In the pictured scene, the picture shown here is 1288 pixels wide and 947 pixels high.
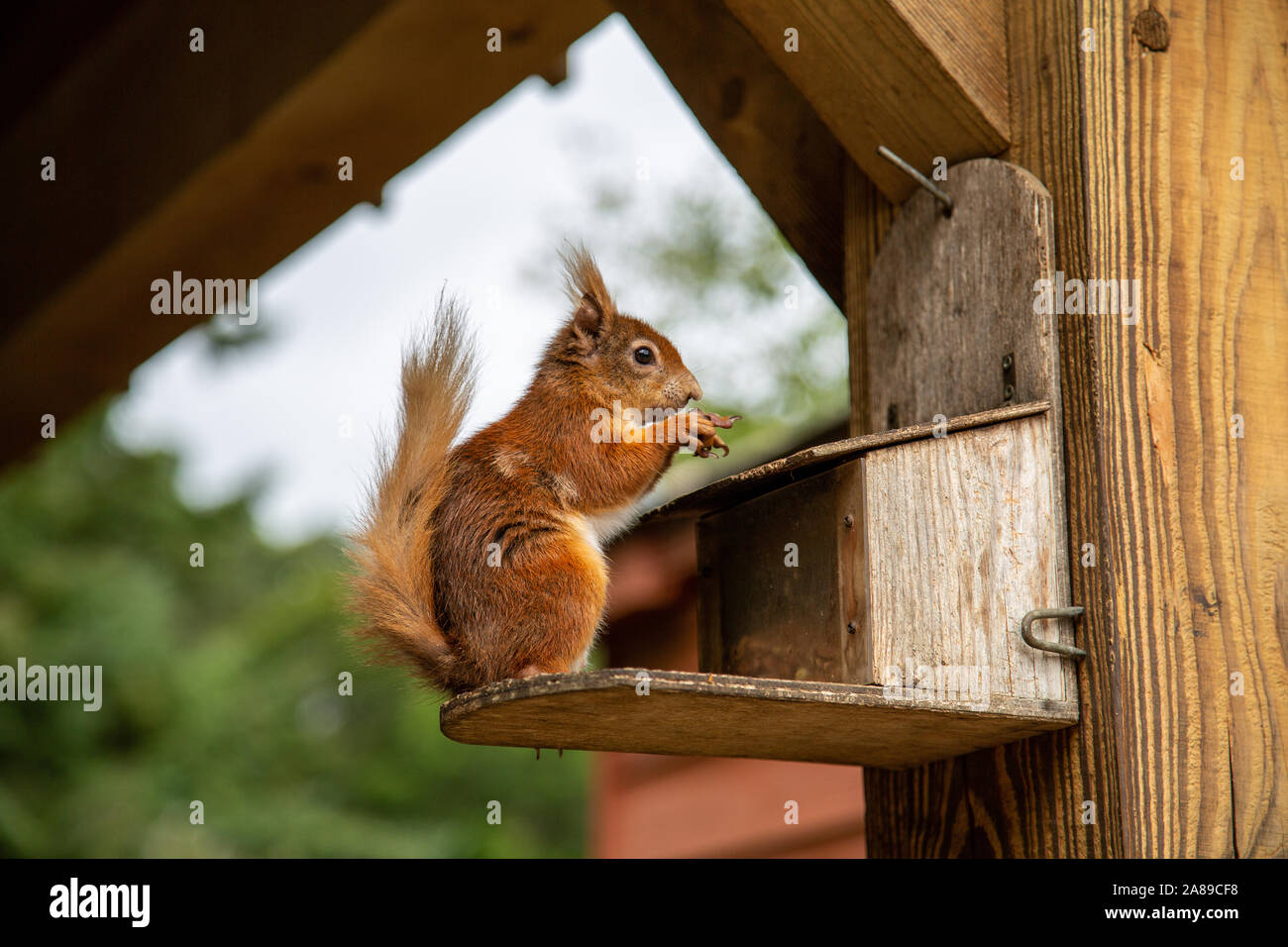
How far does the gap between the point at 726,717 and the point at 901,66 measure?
0.96 meters

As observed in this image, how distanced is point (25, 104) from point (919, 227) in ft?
8.58

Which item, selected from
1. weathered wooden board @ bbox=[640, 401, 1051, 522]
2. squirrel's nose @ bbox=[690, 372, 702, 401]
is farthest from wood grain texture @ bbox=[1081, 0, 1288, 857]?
squirrel's nose @ bbox=[690, 372, 702, 401]

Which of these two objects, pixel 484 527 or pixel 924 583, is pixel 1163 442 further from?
pixel 484 527

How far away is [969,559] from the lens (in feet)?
5.81

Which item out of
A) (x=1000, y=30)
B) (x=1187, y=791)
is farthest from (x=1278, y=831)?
(x=1000, y=30)

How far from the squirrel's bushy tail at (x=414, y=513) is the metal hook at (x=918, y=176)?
2.25 ft

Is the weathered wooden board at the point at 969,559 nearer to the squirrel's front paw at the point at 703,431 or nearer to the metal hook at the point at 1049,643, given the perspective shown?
the metal hook at the point at 1049,643

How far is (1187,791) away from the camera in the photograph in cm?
169

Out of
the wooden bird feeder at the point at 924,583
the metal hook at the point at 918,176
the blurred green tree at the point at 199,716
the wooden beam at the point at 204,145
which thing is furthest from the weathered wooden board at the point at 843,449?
the blurred green tree at the point at 199,716

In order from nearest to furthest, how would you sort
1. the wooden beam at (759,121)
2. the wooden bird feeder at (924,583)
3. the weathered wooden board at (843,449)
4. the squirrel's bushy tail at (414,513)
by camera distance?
the wooden bird feeder at (924,583) < the weathered wooden board at (843,449) < the squirrel's bushy tail at (414,513) < the wooden beam at (759,121)

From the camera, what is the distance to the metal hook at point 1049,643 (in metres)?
1.72

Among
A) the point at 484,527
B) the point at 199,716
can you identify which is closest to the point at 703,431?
the point at 484,527

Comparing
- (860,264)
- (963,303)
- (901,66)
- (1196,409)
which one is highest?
(901,66)
